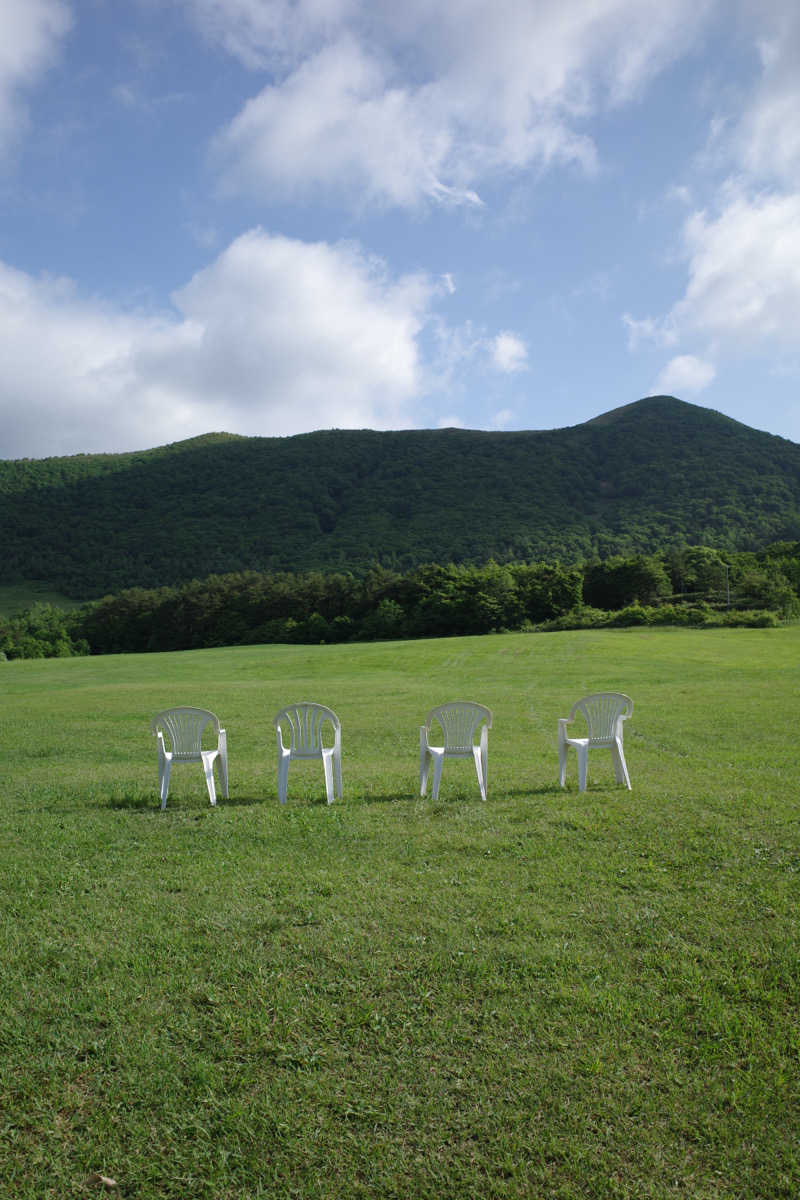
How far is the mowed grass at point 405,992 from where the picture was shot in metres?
2.55

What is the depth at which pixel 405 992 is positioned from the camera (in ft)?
11.7

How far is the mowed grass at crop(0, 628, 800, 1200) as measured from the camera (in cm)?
255

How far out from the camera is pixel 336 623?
62844 mm

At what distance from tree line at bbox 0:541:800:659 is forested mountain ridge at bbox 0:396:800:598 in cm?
2380

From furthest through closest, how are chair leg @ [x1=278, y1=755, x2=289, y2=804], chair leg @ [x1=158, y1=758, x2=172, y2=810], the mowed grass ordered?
1. chair leg @ [x1=278, y1=755, x2=289, y2=804]
2. chair leg @ [x1=158, y1=758, x2=172, y2=810]
3. the mowed grass

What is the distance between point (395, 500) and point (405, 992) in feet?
388

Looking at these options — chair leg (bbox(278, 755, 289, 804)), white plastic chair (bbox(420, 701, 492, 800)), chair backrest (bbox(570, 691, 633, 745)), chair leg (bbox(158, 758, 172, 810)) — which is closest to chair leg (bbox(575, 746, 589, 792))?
chair backrest (bbox(570, 691, 633, 745))

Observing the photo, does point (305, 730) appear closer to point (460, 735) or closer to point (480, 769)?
point (460, 735)

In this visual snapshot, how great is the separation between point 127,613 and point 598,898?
71403mm

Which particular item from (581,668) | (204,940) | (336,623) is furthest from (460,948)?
(336,623)

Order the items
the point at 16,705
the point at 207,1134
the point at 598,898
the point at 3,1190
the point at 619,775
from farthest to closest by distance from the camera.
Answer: the point at 16,705, the point at 619,775, the point at 598,898, the point at 207,1134, the point at 3,1190

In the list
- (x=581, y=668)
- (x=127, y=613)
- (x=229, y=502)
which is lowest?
(x=581, y=668)

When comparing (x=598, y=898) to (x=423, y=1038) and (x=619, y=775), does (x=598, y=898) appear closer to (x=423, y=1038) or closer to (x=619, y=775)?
(x=423, y=1038)

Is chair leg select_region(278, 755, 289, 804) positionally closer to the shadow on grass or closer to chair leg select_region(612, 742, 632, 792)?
the shadow on grass
